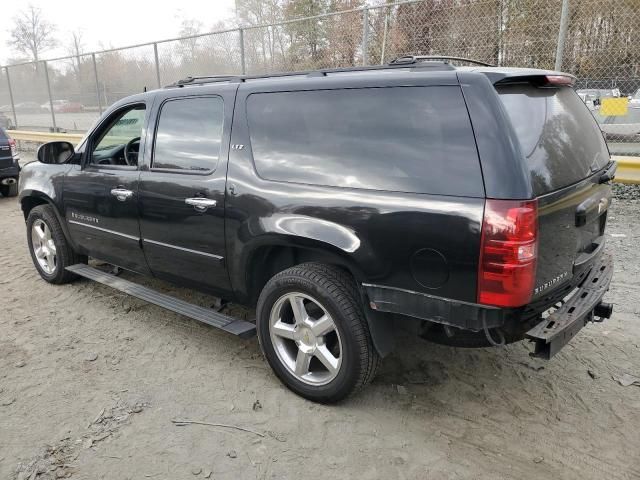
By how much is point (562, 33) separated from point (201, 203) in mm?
5675

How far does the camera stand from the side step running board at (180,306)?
3354mm

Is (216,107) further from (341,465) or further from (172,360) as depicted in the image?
(341,465)

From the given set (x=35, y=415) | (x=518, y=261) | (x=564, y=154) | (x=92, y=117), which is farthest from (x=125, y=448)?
(x=92, y=117)

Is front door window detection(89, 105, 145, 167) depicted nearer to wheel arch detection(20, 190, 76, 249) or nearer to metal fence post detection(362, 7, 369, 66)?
wheel arch detection(20, 190, 76, 249)

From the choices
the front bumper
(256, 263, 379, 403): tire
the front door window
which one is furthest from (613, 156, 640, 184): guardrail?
the front door window

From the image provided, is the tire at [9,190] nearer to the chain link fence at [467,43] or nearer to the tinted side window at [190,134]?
the chain link fence at [467,43]

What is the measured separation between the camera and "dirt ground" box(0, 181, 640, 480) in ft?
8.46

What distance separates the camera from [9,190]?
1028 centimetres

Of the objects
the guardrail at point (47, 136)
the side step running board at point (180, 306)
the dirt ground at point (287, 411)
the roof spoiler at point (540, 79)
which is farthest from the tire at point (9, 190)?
the roof spoiler at point (540, 79)

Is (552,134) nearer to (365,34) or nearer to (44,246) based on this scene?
(44,246)

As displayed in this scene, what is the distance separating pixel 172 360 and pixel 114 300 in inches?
55.1

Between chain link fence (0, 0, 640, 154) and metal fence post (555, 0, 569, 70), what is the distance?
0.04ft

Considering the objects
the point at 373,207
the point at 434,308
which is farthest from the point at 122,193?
the point at 434,308

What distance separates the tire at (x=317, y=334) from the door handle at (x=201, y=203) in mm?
659
